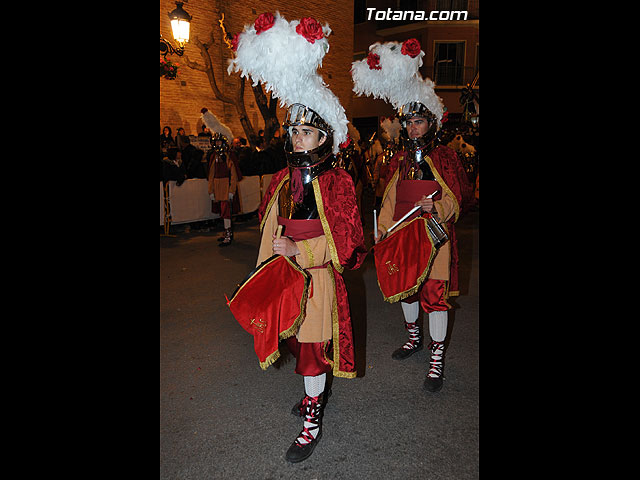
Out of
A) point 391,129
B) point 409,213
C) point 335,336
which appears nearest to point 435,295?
point 409,213

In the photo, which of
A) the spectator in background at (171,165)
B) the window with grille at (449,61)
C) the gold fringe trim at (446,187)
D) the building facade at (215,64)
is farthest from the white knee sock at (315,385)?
the window with grille at (449,61)

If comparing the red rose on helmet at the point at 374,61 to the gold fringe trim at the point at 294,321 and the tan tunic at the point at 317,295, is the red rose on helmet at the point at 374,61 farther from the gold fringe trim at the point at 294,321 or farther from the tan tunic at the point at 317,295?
the gold fringe trim at the point at 294,321

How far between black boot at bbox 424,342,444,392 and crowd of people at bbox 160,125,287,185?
7.08 m

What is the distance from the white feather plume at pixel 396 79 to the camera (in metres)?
3.67

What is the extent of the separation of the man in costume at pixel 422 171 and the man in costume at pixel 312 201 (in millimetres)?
1007

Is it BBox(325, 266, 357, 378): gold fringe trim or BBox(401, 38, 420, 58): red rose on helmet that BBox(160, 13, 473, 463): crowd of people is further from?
BBox(401, 38, 420, 58): red rose on helmet

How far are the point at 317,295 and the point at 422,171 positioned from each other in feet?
5.16

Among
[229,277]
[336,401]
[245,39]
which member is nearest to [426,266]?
[336,401]

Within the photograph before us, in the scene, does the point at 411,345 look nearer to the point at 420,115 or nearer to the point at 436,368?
the point at 436,368

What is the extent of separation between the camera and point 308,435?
107 inches

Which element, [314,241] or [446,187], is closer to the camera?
[314,241]

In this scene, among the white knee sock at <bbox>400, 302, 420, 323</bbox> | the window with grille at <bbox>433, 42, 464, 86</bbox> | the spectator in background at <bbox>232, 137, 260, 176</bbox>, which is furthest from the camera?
the window with grille at <bbox>433, 42, 464, 86</bbox>

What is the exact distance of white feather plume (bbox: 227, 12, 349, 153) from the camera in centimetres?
247

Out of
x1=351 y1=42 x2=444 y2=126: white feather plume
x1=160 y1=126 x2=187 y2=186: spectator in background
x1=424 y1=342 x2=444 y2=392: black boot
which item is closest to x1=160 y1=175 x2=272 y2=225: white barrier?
x1=160 y1=126 x2=187 y2=186: spectator in background
